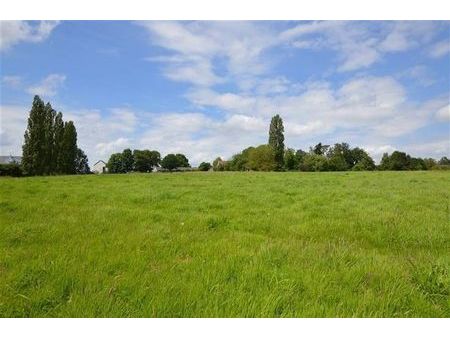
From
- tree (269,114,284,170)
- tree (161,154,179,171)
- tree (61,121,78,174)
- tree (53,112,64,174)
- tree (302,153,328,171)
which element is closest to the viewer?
tree (53,112,64,174)

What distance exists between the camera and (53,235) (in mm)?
6941

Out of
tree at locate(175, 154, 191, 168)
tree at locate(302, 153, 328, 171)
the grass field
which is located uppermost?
tree at locate(175, 154, 191, 168)

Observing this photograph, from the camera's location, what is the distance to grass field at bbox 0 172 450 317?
156 inches

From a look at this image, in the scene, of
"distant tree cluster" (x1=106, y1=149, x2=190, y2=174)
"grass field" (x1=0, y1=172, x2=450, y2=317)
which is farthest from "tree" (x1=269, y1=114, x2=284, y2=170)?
"grass field" (x1=0, y1=172, x2=450, y2=317)

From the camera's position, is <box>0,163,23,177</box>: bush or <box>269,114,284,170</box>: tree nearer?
<box>0,163,23,177</box>: bush

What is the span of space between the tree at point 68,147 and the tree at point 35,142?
18.7 feet

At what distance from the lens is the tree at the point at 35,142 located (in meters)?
55.8

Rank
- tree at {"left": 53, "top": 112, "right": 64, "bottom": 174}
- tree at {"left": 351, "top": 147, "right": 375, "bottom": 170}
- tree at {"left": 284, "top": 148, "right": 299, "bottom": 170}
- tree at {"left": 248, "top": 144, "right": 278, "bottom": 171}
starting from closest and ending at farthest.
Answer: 1. tree at {"left": 53, "top": 112, "right": 64, "bottom": 174}
2. tree at {"left": 248, "top": 144, "right": 278, "bottom": 171}
3. tree at {"left": 284, "top": 148, "right": 299, "bottom": 170}
4. tree at {"left": 351, "top": 147, "right": 375, "bottom": 170}

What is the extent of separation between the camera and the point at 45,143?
57.0m

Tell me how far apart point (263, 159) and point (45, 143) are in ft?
190

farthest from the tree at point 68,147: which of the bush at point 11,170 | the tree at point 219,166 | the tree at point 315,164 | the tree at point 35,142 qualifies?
the tree at point 219,166

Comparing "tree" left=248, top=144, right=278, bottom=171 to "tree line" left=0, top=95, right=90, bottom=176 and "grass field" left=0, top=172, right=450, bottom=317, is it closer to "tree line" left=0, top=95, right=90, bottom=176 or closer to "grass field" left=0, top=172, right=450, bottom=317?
"tree line" left=0, top=95, right=90, bottom=176

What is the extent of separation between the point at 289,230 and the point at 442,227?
3916mm

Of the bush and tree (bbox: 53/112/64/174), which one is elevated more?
tree (bbox: 53/112/64/174)
